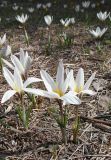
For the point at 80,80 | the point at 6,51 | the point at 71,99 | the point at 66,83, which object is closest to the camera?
the point at 71,99

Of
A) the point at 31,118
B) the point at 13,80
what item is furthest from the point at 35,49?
the point at 13,80

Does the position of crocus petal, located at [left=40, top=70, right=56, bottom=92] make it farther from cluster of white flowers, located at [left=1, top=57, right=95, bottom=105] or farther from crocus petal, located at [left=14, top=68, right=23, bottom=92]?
crocus petal, located at [left=14, top=68, right=23, bottom=92]

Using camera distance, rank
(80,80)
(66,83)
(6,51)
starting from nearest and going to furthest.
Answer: (66,83) → (80,80) → (6,51)

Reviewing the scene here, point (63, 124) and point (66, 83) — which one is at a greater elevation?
point (66, 83)

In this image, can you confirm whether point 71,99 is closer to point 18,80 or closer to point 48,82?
point 48,82

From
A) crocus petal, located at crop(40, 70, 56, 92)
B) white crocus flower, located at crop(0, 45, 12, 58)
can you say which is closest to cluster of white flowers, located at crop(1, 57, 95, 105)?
crocus petal, located at crop(40, 70, 56, 92)

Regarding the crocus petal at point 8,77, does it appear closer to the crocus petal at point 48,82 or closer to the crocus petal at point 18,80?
the crocus petal at point 18,80

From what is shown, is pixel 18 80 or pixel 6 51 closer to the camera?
pixel 18 80

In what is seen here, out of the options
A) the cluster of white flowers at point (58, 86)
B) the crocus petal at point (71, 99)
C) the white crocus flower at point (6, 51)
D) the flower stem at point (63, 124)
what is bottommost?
the flower stem at point (63, 124)

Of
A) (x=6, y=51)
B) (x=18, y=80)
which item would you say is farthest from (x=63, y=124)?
(x=6, y=51)

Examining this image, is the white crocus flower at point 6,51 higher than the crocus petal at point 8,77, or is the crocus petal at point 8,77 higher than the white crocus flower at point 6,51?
the white crocus flower at point 6,51

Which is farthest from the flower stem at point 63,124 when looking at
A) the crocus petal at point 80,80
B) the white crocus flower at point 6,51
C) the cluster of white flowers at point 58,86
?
the white crocus flower at point 6,51
